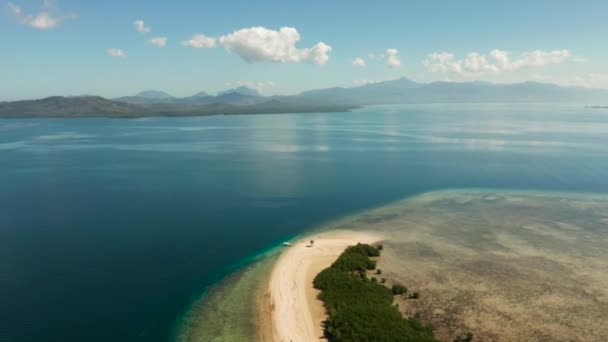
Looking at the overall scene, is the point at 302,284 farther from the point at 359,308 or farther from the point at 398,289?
the point at 398,289

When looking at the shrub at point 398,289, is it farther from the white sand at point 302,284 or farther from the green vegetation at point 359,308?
the white sand at point 302,284

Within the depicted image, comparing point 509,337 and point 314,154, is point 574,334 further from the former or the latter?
point 314,154

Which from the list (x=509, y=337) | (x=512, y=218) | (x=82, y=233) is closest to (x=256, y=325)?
(x=509, y=337)

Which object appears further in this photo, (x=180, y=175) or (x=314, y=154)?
(x=314, y=154)

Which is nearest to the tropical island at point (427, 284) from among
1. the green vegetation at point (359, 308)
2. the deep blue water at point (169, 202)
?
the green vegetation at point (359, 308)

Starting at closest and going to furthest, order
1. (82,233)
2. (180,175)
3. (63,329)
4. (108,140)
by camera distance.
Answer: (63,329)
(82,233)
(180,175)
(108,140)

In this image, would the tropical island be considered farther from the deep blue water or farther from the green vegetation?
the deep blue water

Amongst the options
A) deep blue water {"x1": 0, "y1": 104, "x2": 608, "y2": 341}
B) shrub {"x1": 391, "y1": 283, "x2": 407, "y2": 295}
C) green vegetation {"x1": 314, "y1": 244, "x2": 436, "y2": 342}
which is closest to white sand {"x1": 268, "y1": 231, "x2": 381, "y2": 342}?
green vegetation {"x1": 314, "y1": 244, "x2": 436, "y2": 342}
